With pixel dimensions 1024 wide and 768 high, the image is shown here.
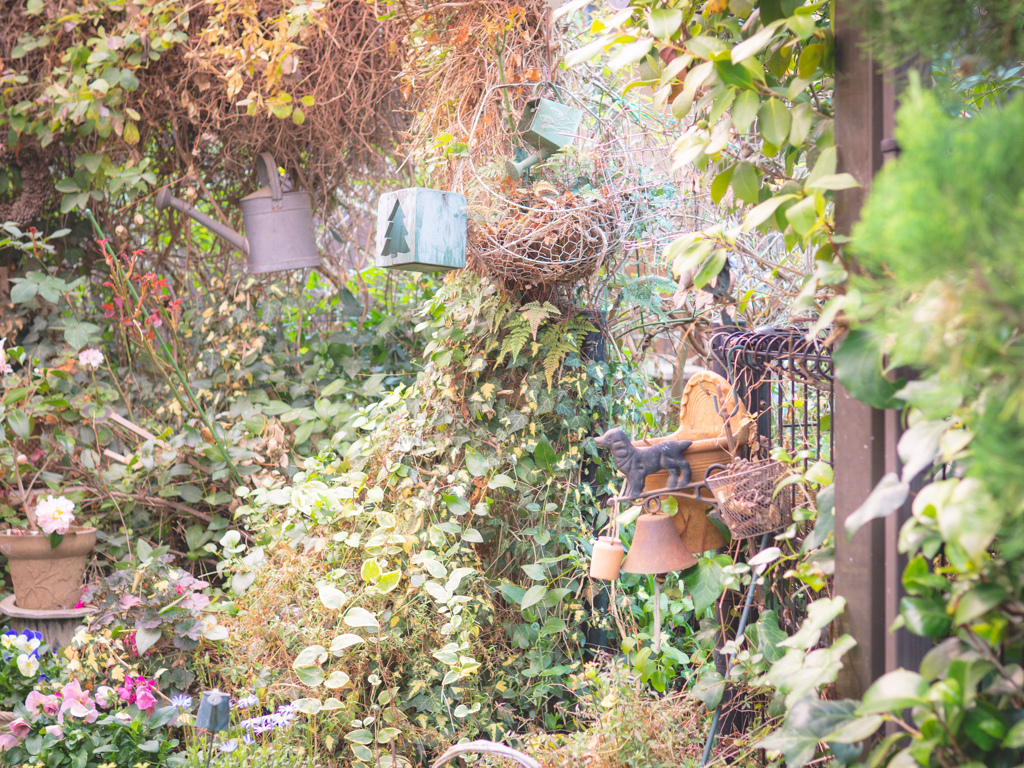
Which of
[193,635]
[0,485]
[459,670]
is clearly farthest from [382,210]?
[0,485]

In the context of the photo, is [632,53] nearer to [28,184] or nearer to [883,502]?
[883,502]

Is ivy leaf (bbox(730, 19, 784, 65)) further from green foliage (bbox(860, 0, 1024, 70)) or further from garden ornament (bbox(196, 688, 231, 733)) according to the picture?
garden ornament (bbox(196, 688, 231, 733))

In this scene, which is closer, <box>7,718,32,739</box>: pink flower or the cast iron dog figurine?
the cast iron dog figurine

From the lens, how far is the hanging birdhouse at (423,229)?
71.7 inches

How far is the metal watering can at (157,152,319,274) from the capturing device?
3.08 meters

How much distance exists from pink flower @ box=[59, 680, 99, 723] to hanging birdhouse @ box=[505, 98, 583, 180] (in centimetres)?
176

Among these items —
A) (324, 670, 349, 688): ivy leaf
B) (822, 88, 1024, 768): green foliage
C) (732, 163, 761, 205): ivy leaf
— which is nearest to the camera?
(822, 88, 1024, 768): green foliage

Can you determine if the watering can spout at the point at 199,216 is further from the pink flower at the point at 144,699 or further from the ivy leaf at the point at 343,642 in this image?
the ivy leaf at the point at 343,642

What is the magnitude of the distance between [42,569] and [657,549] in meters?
2.17

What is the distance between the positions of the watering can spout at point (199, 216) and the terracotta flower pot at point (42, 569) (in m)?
1.39

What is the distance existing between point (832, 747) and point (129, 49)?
130 inches

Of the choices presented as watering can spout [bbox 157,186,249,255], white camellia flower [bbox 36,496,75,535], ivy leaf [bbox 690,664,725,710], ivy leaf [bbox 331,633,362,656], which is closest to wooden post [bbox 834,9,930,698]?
ivy leaf [bbox 690,664,725,710]

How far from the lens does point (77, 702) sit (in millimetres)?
1892

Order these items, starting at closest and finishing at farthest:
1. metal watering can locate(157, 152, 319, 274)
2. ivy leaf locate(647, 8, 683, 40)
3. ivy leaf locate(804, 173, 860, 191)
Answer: ivy leaf locate(804, 173, 860, 191) → ivy leaf locate(647, 8, 683, 40) → metal watering can locate(157, 152, 319, 274)
